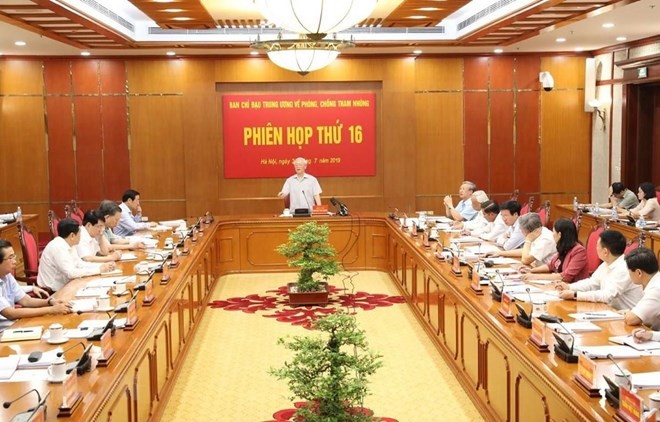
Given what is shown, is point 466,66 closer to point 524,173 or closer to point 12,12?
point 524,173

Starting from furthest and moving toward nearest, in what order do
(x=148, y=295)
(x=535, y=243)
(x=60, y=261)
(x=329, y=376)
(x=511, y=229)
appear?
1. (x=511, y=229)
2. (x=535, y=243)
3. (x=60, y=261)
4. (x=148, y=295)
5. (x=329, y=376)

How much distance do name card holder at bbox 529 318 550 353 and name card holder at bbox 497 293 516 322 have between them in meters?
0.49

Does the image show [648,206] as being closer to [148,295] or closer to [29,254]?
[148,295]

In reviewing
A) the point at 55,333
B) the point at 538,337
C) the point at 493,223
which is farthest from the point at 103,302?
the point at 493,223

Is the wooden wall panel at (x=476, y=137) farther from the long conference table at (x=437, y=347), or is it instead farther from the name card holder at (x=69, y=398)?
the name card holder at (x=69, y=398)

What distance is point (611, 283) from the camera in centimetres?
517

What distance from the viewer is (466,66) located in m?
12.8

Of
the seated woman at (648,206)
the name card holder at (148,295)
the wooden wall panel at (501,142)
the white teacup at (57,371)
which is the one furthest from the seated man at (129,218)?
the seated woman at (648,206)

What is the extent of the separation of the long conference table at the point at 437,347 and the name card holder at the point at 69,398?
1.1 inches

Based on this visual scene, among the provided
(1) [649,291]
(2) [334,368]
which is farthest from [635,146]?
(2) [334,368]

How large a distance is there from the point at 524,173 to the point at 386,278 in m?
4.03

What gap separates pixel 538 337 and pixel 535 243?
272 centimetres

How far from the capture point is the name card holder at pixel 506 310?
4.82 meters

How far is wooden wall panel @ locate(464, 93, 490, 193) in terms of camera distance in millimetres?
12844
